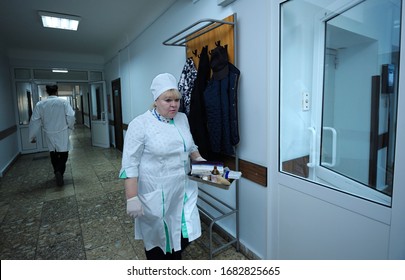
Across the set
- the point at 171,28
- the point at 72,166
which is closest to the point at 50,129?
the point at 72,166

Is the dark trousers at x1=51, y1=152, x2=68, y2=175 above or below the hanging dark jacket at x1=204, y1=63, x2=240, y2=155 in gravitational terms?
below

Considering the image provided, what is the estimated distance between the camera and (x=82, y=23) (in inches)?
163

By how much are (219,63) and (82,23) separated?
3.55 meters

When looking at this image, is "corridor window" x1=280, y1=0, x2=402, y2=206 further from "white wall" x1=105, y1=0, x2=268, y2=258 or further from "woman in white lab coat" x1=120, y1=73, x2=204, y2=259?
"woman in white lab coat" x1=120, y1=73, x2=204, y2=259

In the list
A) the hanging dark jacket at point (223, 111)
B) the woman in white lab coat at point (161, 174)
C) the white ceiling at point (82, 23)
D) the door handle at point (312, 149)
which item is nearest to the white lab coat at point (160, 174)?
the woman in white lab coat at point (161, 174)

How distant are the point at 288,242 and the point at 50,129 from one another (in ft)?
12.2

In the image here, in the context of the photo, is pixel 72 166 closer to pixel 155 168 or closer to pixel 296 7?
pixel 155 168

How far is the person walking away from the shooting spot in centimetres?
364

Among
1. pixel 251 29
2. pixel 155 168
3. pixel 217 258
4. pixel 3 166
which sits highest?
pixel 251 29

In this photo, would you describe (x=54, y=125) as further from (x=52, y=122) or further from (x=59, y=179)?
(x=59, y=179)

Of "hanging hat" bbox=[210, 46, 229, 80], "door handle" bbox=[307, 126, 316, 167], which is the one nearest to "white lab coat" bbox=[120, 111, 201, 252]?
"hanging hat" bbox=[210, 46, 229, 80]

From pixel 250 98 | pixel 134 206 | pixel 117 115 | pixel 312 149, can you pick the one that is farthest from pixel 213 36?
pixel 117 115

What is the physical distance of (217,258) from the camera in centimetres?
195

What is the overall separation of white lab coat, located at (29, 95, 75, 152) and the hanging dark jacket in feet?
9.48
